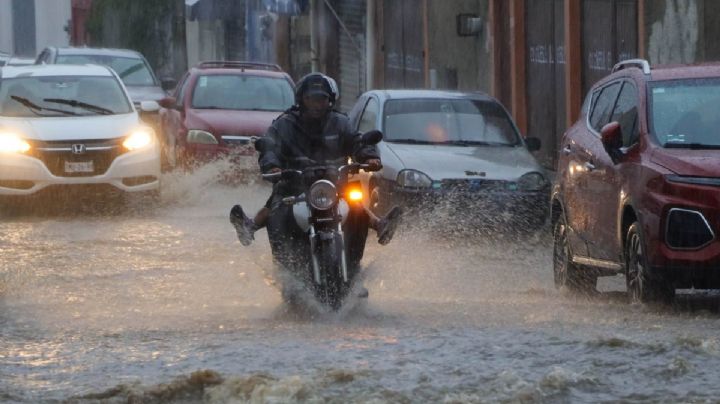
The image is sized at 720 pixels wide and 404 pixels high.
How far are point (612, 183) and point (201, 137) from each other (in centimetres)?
1042

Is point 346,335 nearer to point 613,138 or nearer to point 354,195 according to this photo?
point 354,195

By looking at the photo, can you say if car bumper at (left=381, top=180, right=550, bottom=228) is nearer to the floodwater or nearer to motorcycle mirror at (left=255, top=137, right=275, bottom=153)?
the floodwater

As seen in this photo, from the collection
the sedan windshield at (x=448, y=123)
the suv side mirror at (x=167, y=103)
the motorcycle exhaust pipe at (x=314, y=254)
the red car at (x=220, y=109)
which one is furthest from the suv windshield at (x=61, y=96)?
the motorcycle exhaust pipe at (x=314, y=254)

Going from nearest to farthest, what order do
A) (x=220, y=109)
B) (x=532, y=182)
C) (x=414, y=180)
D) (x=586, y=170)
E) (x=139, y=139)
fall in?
1. (x=586, y=170)
2. (x=414, y=180)
3. (x=532, y=182)
4. (x=139, y=139)
5. (x=220, y=109)

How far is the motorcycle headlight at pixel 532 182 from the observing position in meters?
14.7

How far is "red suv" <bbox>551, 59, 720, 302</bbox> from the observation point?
933cm

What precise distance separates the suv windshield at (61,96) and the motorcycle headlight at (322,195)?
8895mm

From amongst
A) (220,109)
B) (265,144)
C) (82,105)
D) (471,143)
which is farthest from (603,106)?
(220,109)

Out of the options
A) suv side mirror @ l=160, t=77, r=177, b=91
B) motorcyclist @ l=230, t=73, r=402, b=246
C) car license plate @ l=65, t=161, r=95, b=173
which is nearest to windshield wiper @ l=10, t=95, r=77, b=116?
car license plate @ l=65, t=161, r=95, b=173

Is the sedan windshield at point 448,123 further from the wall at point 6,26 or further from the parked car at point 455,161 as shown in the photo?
the wall at point 6,26

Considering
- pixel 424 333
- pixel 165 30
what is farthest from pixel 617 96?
pixel 165 30

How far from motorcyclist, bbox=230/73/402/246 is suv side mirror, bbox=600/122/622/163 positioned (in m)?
1.33

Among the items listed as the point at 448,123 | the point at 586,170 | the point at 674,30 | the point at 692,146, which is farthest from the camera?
the point at 674,30

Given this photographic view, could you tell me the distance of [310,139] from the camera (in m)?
10.0
